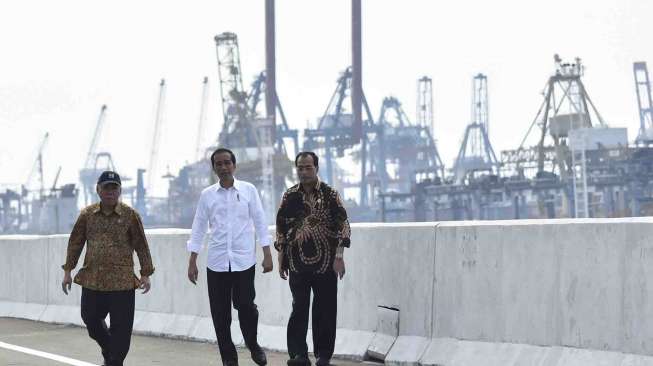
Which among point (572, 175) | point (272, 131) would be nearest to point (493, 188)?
point (572, 175)

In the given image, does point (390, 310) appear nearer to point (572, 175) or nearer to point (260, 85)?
point (572, 175)

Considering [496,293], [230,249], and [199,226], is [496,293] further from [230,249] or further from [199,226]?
[199,226]

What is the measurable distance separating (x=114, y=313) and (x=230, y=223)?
917 millimetres

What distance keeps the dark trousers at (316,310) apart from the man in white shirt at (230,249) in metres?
0.21

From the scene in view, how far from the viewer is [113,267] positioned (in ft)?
26.1

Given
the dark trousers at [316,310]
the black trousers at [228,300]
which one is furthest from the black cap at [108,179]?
the dark trousers at [316,310]

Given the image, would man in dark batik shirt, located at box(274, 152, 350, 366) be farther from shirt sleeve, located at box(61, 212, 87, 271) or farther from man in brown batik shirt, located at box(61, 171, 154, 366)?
shirt sleeve, located at box(61, 212, 87, 271)

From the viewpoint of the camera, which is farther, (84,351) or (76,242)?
(84,351)

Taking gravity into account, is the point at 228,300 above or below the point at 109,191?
below

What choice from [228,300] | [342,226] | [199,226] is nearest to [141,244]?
[199,226]

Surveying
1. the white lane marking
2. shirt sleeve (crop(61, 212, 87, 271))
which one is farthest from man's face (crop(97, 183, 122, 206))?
the white lane marking

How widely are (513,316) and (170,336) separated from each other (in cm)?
498

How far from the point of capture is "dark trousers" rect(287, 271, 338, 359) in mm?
8461

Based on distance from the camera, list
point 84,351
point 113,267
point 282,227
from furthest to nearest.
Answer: point 84,351, point 282,227, point 113,267
